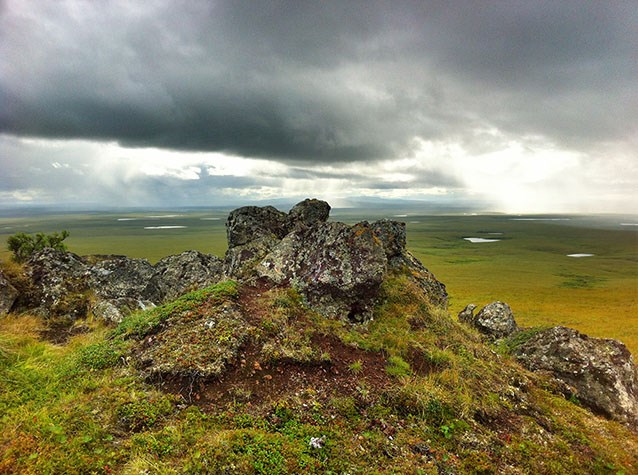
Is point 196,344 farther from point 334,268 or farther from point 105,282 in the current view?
point 105,282

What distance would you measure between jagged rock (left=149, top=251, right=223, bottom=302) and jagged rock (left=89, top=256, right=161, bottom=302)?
0.64 meters

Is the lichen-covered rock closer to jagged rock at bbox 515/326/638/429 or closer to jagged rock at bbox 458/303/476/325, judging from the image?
jagged rock at bbox 515/326/638/429

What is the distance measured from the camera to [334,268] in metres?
16.7

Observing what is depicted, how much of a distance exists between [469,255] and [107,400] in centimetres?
16510

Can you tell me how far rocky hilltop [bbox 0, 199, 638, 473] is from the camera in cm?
893

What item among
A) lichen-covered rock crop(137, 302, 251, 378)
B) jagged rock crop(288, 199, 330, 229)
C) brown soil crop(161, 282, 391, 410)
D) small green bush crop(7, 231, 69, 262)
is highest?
jagged rock crop(288, 199, 330, 229)

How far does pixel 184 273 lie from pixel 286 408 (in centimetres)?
2158

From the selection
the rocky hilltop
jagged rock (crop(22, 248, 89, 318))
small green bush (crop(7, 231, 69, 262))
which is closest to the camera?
the rocky hilltop

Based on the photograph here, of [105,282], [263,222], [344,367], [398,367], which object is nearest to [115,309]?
[105,282]

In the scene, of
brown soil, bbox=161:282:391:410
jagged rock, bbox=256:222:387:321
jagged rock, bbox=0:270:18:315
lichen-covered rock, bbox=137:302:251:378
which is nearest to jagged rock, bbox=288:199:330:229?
jagged rock, bbox=256:222:387:321

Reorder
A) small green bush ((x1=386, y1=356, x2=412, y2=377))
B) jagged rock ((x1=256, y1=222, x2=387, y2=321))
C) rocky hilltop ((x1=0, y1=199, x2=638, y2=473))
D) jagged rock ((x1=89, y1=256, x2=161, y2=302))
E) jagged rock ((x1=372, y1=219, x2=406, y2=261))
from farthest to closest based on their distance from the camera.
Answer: jagged rock ((x1=372, y1=219, x2=406, y2=261)), jagged rock ((x1=89, y1=256, x2=161, y2=302)), jagged rock ((x1=256, y1=222, x2=387, y2=321)), small green bush ((x1=386, y1=356, x2=412, y2=377)), rocky hilltop ((x1=0, y1=199, x2=638, y2=473))

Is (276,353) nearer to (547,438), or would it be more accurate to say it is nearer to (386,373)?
(386,373)

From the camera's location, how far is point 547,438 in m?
10.8

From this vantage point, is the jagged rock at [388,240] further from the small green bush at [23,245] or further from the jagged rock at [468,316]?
the small green bush at [23,245]
